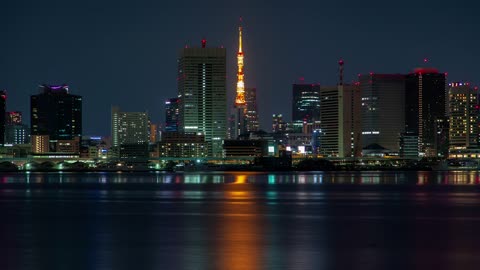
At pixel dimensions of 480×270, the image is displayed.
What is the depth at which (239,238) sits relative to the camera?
31.5 m

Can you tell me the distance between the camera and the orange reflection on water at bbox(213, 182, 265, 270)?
81.9 feet

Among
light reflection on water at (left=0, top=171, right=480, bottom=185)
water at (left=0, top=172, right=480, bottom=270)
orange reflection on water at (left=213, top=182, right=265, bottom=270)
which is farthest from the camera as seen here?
light reflection on water at (left=0, top=171, right=480, bottom=185)

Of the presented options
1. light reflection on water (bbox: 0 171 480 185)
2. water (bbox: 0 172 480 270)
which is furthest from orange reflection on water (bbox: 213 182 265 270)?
light reflection on water (bbox: 0 171 480 185)

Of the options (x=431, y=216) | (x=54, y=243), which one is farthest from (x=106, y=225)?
(x=431, y=216)

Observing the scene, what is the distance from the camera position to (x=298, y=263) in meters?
25.0

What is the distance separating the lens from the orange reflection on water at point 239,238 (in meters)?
25.0

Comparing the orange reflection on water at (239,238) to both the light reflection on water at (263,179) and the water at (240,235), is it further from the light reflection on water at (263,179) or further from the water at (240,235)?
the light reflection on water at (263,179)

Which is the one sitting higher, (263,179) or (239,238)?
(239,238)

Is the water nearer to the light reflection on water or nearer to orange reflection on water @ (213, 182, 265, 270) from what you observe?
orange reflection on water @ (213, 182, 265, 270)

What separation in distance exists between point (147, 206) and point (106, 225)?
13.5m

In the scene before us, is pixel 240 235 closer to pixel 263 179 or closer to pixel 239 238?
pixel 239 238

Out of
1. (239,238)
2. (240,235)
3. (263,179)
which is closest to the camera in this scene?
(239,238)

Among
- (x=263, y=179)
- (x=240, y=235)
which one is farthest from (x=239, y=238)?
(x=263, y=179)

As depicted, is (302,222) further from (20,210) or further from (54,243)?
(20,210)
